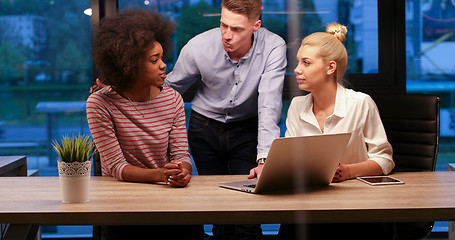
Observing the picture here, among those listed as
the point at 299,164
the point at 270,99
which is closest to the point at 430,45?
the point at 270,99

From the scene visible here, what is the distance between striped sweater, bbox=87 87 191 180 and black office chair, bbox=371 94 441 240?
90cm

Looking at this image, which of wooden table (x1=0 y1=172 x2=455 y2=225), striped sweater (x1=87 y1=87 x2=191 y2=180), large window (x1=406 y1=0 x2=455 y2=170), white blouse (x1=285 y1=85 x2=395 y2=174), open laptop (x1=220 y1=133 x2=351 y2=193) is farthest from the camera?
large window (x1=406 y1=0 x2=455 y2=170)

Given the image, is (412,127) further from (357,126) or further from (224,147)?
(224,147)

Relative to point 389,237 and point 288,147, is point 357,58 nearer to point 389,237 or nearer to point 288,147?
point 389,237

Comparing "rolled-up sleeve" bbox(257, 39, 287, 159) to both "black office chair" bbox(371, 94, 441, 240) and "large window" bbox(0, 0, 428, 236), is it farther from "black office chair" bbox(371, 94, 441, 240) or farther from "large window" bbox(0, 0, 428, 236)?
"large window" bbox(0, 0, 428, 236)

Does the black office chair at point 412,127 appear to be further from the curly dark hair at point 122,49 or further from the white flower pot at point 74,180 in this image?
the white flower pot at point 74,180

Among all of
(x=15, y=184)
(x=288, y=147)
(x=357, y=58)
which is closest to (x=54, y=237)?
(x=15, y=184)

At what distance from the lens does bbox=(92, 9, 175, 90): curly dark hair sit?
1925 millimetres

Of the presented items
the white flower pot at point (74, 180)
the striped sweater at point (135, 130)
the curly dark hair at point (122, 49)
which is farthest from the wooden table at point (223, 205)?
the curly dark hair at point (122, 49)

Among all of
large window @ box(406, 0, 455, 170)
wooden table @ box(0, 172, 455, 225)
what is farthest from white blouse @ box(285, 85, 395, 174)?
large window @ box(406, 0, 455, 170)

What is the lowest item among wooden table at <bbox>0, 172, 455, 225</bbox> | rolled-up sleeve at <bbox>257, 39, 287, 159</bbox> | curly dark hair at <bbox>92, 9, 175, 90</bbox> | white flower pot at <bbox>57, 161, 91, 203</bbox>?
A: wooden table at <bbox>0, 172, 455, 225</bbox>

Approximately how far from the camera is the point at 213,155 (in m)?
2.57

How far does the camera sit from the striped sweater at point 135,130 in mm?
1853

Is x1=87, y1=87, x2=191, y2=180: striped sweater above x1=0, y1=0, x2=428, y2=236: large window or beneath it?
beneath
